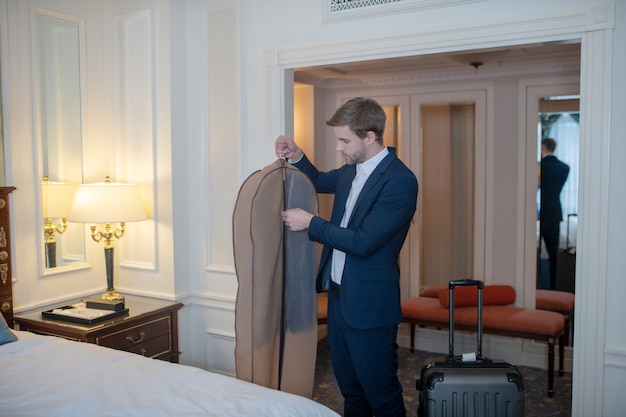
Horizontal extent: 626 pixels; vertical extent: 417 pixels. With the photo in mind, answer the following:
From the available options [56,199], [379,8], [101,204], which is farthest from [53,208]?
[379,8]

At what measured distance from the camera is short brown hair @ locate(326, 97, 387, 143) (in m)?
2.63

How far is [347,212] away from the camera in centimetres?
282

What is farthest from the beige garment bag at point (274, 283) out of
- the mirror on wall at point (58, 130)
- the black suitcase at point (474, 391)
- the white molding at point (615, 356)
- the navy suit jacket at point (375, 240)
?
the mirror on wall at point (58, 130)

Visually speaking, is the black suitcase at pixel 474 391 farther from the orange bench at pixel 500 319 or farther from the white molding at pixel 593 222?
the orange bench at pixel 500 319

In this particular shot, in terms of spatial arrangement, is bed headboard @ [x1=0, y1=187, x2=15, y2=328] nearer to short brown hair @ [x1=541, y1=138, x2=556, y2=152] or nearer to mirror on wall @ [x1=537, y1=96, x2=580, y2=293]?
mirror on wall @ [x1=537, y1=96, x2=580, y2=293]

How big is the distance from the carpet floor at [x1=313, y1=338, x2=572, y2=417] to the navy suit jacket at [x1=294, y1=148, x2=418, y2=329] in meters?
1.41

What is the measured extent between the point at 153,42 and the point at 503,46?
2078mm

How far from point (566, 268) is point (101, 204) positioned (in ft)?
12.6

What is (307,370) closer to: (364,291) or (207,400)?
(364,291)

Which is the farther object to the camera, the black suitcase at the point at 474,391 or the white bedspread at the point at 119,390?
the black suitcase at the point at 474,391

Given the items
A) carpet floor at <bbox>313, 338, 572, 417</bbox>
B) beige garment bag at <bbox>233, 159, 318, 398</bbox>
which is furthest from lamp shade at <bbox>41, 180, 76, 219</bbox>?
carpet floor at <bbox>313, 338, 572, 417</bbox>

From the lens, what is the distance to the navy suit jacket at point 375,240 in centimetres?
256

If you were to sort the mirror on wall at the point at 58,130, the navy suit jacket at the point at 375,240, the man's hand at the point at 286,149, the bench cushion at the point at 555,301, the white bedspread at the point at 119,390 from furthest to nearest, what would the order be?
the bench cushion at the point at 555,301 < the mirror on wall at the point at 58,130 < the man's hand at the point at 286,149 < the navy suit jacket at the point at 375,240 < the white bedspread at the point at 119,390

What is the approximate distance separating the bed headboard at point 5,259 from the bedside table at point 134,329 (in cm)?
10
